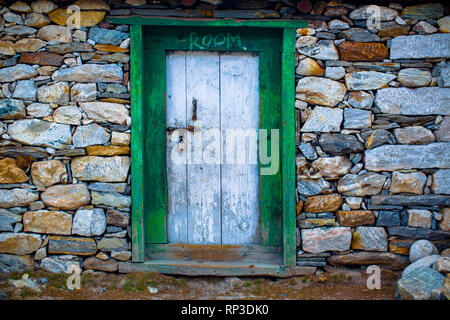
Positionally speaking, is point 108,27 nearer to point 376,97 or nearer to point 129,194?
point 129,194

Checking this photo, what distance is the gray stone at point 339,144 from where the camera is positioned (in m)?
3.24

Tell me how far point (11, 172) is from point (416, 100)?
3.41 meters

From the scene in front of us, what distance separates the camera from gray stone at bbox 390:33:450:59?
127 inches

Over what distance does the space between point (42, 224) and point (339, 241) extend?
8.16 feet

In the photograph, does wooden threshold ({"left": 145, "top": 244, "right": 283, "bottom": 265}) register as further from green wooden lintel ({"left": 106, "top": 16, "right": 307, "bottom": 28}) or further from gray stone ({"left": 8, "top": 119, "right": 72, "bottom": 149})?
green wooden lintel ({"left": 106, "top": 16, "right": 307, "bottom": 28})

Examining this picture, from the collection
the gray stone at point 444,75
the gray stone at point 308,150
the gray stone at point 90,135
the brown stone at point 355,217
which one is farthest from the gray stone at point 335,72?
the gray stone at point 90,135

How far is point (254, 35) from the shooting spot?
3.40 metres

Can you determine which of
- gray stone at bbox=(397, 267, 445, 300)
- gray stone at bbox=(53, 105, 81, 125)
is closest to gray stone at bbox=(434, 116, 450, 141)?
gray stone at bbox=(397, 267, 445, 300)

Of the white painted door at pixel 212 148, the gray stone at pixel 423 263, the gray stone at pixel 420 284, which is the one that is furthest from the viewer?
the white painted door at pixel 212 148

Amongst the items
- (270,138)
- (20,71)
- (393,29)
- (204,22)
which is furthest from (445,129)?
(20,71)

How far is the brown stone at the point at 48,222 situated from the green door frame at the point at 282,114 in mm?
564

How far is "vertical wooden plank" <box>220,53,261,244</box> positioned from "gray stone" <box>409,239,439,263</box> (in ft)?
4.17

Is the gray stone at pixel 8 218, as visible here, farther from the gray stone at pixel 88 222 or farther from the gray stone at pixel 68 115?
the gray stone at pixel 68 115

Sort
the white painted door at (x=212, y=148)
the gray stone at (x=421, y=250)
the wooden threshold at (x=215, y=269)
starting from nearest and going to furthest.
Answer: the gray stone at (x=421, y=250)
the wooden threshold at (x=215, y=269)
the white painted door at (x=212, y=148)
